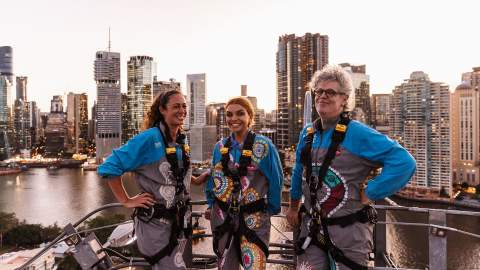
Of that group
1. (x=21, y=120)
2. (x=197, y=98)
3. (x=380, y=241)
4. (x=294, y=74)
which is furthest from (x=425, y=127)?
(x=21, y=120)

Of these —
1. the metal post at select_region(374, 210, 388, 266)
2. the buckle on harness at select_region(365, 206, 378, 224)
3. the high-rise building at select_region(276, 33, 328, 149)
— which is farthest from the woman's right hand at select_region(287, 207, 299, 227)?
the high-rise building at select_region(276, 33, 328, 149)

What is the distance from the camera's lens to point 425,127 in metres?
32.6

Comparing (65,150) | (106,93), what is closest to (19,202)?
(65,150)

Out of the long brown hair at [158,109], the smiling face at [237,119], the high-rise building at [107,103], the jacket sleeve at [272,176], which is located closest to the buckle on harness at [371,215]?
the jacket sleeve at [272,176]

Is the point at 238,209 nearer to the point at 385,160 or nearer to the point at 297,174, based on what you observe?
the point at 297,174

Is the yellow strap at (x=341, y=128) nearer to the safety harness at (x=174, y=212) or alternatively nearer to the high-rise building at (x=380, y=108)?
the safety harness at (x=174, y=212)

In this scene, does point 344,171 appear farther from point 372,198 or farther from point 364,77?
point 364,77

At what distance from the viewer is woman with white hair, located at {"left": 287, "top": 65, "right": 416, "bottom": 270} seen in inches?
46.0

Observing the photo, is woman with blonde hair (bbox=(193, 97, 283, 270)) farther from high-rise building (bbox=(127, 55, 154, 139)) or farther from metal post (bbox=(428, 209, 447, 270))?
high-rise building (bbox=(127, 55, 154, 139))

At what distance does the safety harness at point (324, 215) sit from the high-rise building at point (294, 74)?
45.0 m

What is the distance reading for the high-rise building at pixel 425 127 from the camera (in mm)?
29547

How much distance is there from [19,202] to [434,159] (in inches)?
1099

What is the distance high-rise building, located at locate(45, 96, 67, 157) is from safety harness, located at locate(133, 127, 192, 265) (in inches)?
2330

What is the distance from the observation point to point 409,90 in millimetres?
36188
